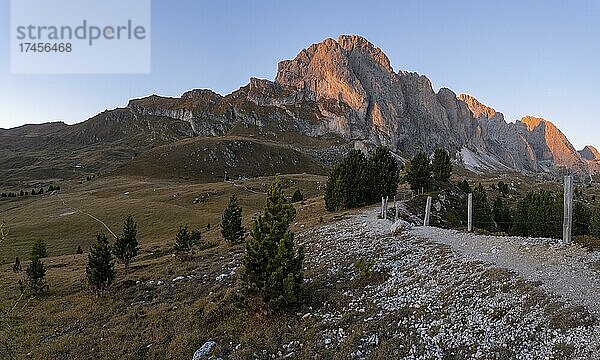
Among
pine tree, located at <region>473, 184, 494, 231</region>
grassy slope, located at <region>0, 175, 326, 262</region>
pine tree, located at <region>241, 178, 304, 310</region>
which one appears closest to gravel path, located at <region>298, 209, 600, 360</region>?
pine tree, located at <region>241, 178, 304, 310</region>

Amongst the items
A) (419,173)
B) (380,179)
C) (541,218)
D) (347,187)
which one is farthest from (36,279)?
(541,218)

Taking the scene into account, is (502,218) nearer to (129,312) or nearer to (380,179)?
(380,179)

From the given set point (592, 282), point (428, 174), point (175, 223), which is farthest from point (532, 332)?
point (175, 223)

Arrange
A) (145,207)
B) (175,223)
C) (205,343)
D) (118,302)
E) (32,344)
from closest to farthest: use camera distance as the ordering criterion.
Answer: (205,343), (32,344), (118,302), (175,223), (145,207)

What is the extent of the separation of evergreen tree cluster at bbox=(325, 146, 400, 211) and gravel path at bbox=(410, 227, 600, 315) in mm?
31057

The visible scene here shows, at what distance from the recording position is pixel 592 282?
15.9 meters

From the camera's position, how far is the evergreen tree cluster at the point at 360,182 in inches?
2290

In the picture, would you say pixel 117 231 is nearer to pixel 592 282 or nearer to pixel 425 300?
pixel 425 300

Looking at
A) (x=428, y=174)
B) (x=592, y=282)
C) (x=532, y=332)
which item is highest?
(x=428, y=174)

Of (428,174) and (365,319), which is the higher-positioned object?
(428,174)

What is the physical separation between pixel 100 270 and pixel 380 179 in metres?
39.6

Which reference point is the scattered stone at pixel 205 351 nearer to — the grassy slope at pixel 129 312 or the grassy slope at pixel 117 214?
the grassy slope at pixel 129 312

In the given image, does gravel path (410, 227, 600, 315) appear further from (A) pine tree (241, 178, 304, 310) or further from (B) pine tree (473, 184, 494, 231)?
(B) pine tree (473, 184, 494, 231)

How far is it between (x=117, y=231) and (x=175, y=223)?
39.2 feet
